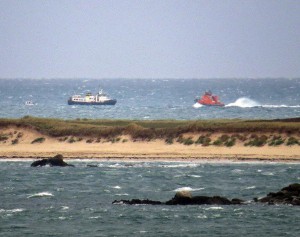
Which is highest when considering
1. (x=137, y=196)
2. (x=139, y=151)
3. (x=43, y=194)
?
(x=139, y=151)

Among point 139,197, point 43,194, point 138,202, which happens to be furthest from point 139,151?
point 138,202

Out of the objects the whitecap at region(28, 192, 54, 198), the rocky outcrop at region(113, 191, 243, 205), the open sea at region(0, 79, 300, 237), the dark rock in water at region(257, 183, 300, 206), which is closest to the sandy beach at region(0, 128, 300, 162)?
the open sea at region(0, 79, 300, 237)

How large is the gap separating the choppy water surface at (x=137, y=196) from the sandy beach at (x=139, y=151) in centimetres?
405

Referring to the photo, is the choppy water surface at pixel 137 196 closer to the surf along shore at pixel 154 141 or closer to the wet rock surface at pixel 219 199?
the wet rock surface at pixel 219 199

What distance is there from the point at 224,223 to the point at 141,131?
137 ft

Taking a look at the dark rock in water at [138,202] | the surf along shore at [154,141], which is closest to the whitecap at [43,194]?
the dark rock in water at [138,202]

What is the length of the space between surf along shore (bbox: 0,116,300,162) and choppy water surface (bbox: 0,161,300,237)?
16.8ft

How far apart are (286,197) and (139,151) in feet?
105

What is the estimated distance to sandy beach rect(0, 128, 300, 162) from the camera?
289 ft

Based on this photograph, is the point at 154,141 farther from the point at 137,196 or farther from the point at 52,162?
the point at 137,196

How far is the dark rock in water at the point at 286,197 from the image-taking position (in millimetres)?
61062

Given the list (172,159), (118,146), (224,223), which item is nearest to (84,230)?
(224,223)

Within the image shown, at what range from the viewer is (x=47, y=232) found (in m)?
54.1

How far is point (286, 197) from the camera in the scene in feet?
202
